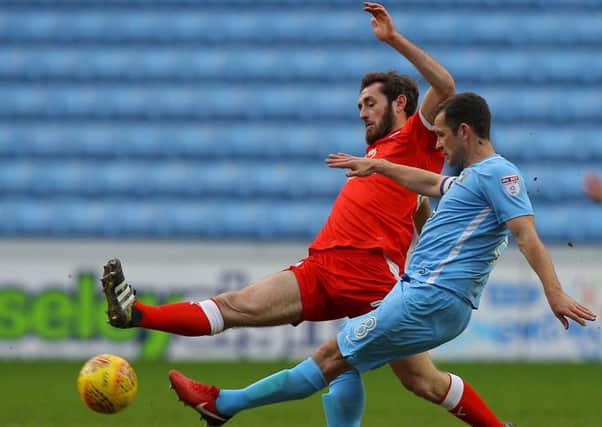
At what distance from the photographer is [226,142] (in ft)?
52.5

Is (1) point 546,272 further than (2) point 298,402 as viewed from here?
No

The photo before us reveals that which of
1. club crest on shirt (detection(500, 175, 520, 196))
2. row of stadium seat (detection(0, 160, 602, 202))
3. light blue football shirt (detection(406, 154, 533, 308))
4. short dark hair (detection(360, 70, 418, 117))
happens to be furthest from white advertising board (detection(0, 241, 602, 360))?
club crest on shirt (detection(500, 175, 520, 196))

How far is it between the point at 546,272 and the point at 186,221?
10.2 m

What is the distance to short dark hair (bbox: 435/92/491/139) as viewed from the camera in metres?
5.43

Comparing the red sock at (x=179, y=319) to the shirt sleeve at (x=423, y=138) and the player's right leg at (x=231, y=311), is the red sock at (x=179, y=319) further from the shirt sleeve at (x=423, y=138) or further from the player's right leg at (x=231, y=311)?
the shirt sleeve at (x=423, y=138)

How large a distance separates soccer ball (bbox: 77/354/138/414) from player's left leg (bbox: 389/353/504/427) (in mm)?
1364

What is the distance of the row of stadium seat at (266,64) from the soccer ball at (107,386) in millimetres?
10763

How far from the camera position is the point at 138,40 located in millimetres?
16906

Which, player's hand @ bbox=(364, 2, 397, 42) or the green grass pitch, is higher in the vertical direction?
player's hand @ bbox=(364, 2, 397, 42)

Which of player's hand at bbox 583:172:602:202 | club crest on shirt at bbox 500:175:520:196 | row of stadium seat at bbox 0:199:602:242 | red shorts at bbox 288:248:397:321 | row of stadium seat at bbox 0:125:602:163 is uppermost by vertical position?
club crest on shirt at bbox 500:175:520:196

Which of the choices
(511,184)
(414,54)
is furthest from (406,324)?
(414,54)

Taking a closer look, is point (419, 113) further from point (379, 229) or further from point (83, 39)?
point (83, 39)

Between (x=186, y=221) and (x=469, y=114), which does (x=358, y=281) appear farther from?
(x=186, y=221)

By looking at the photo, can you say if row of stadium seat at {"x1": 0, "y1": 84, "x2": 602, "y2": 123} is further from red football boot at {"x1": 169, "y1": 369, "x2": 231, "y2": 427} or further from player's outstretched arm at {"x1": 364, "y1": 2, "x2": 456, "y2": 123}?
red football boot at {"x1": 169, "y1": 369, "x2": 231, "y2": 427}
